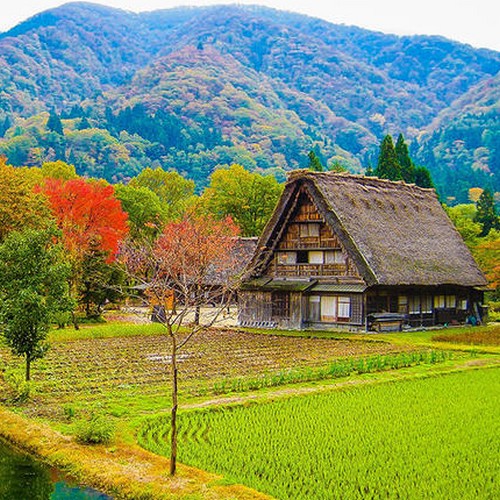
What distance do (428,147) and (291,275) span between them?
404 ft

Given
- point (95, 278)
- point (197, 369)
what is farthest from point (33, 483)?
point (95, 278)

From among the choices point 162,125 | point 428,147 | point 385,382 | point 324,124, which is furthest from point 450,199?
point 385,382

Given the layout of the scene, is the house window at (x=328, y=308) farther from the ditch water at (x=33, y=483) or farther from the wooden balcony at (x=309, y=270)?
the ditch water at (x=33, y=483)

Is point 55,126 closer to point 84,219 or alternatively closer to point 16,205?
point 84,219

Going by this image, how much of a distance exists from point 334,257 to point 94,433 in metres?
25.0

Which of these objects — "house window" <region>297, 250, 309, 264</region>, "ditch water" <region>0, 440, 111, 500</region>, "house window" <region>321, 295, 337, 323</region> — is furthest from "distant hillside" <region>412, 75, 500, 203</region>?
"ditch water" <region>0, 440, 111, 500</region>

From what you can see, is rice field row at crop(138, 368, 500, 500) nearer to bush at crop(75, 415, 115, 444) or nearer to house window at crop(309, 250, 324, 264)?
bush at crop(75, 415, 115, 444)

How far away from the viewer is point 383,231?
37062 mm

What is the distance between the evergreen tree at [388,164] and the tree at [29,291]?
46.1 metres

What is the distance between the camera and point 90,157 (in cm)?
10962

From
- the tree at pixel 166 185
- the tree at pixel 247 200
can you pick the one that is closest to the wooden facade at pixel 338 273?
the tree at pixel 247 200

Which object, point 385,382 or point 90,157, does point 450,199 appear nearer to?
point 90,157

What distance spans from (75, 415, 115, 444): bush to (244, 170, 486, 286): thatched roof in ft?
72.1

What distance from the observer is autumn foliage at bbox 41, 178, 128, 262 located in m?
40.2
